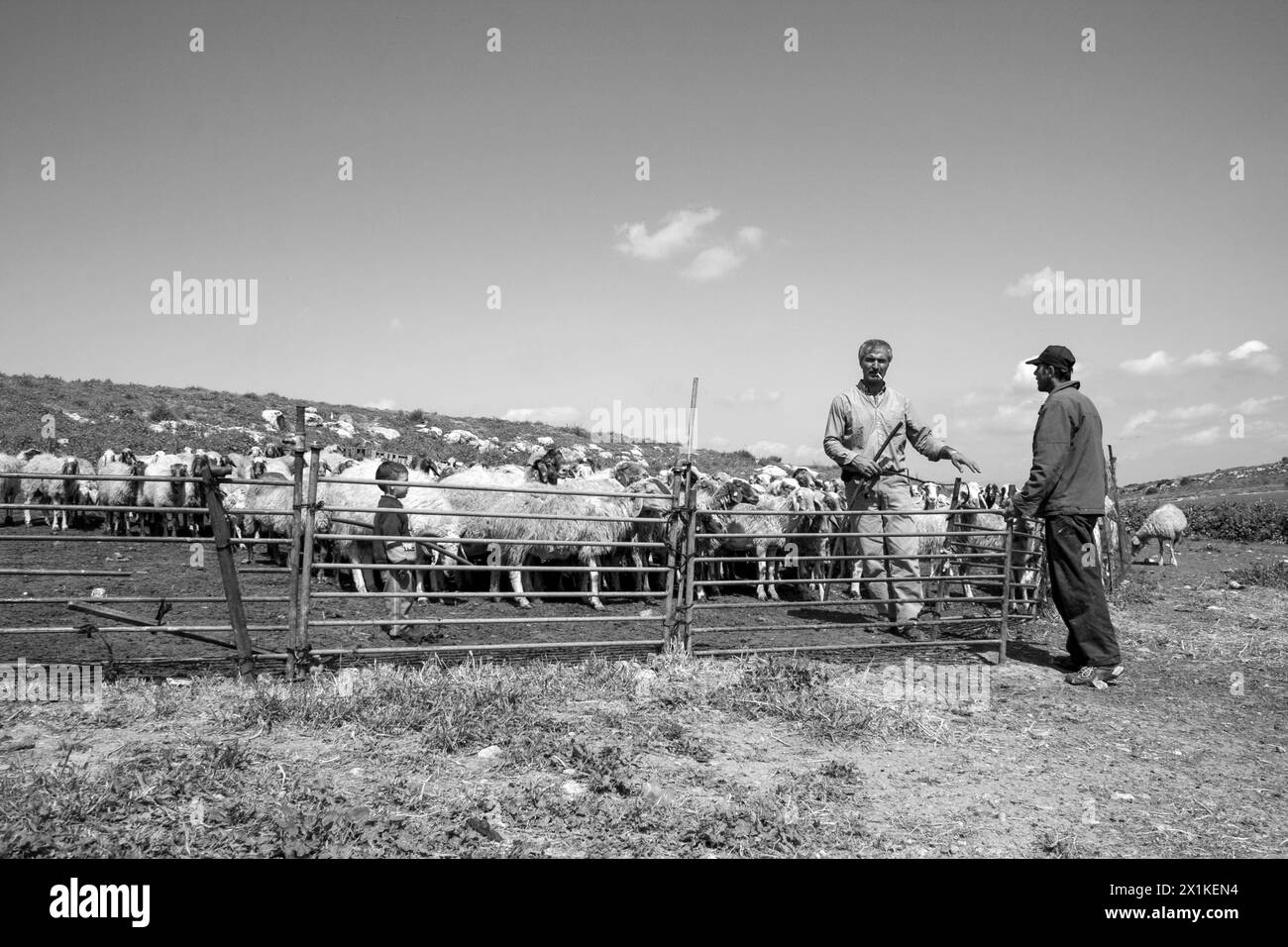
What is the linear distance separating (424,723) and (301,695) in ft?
2.97

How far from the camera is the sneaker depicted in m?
6.03

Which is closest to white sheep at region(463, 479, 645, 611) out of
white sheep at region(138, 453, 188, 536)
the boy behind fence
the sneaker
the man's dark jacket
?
the boy behind fence

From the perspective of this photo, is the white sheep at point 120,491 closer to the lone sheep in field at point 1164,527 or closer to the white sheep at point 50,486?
the white sheep at point 50,486

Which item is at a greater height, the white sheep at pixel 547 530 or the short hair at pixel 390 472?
the short hair at pixel 390 472

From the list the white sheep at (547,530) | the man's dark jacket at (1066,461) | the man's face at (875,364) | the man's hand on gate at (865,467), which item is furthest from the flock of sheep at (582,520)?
the man's face at (875,364)

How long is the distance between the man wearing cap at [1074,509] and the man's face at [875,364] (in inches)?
73.7

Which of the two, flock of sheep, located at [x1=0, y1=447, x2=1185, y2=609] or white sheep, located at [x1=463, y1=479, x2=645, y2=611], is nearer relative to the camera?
flock of sheep, located at [x1=0, y1=447, x2=1185, y2=609]

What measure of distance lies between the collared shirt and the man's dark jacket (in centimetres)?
160

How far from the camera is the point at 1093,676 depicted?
605 centimetres

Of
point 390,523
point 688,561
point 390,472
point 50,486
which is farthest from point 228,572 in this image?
point 50,486

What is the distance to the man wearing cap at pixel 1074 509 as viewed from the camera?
19.7 ft

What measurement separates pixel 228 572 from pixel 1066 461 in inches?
245

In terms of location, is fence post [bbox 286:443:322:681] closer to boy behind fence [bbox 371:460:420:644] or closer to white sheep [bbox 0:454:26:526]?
boy behind fence [bbox 371:460:420:644]
